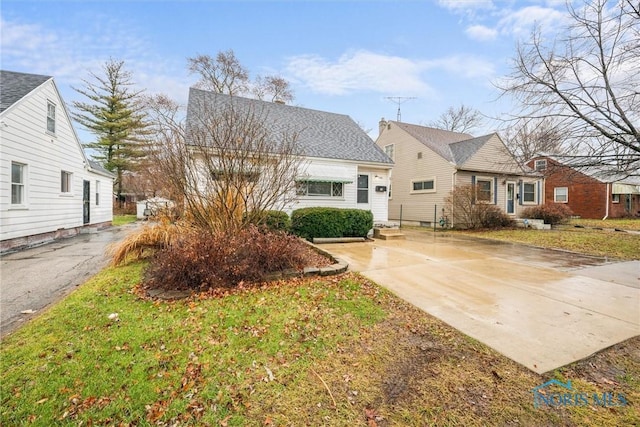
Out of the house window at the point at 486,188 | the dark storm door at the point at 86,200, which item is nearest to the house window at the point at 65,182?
the dark storm door at the point at 86,200

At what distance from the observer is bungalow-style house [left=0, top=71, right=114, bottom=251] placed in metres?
7.25

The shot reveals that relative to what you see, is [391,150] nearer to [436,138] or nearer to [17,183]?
[436,138]

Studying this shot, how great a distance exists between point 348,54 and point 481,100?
6.88 meters

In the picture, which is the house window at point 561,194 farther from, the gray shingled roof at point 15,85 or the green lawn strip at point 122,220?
the green lawn strip at point 122,220

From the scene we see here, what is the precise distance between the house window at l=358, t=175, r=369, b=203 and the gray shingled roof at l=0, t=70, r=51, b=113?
11.3 meters

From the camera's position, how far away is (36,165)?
27.7 ft

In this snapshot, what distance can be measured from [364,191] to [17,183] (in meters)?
11.4

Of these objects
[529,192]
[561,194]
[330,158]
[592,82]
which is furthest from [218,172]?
[561,194]

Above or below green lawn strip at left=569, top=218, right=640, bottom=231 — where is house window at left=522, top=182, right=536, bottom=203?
above

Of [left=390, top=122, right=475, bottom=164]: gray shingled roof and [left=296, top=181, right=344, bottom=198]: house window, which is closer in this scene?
[left=296, top=181, right=344, bottom=198]: house window

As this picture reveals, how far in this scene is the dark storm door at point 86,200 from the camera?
39.5 ft

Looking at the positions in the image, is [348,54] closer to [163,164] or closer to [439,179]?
[439,179]

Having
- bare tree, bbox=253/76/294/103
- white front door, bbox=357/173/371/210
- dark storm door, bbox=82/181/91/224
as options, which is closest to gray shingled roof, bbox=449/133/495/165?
white front door, bbox=357/173/371/210

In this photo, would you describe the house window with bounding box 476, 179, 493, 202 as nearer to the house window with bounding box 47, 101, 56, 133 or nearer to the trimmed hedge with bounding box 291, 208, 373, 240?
the trimmed hedge with bounding box 291, 208, 373, 240
